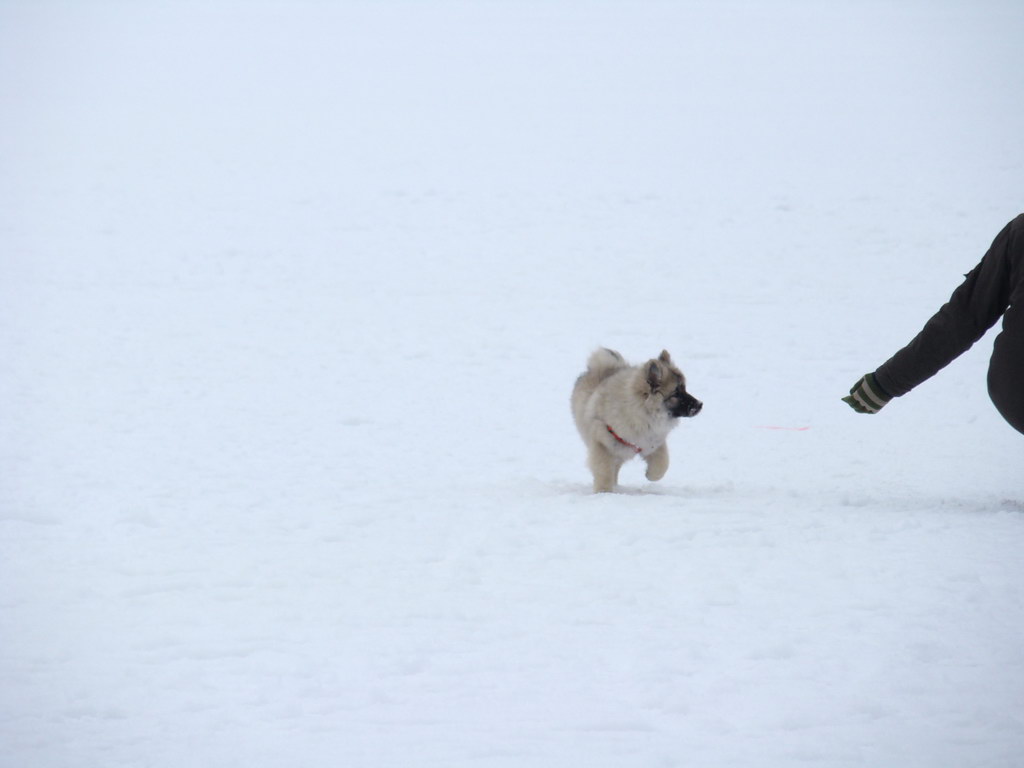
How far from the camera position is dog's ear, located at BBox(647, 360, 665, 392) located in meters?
6.96

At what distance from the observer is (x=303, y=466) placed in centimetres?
846

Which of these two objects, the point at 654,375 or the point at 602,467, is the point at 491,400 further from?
the point at 654,375

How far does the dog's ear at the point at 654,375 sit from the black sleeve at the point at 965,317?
64.2 inches

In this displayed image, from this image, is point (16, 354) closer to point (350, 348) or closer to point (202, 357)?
point (202, 357)

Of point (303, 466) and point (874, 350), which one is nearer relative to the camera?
point (303, 466)

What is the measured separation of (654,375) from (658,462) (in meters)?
0.74

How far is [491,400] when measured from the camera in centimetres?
1105

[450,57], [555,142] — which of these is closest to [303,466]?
[555,142]

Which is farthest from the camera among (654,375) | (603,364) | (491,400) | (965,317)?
(491,400)

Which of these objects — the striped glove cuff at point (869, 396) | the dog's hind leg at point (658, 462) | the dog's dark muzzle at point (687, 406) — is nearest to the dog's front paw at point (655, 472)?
the dog's hind leg at point (658, 462)

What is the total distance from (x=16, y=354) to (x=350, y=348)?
4.11 m

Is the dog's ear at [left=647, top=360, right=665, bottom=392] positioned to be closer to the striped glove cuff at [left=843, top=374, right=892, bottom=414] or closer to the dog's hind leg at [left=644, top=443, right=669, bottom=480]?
the dog's hind leg at [left=644, top=443, right=669, bottom=480]

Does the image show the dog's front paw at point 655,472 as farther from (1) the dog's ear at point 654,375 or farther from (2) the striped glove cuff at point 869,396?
(2) the striped glove cuff at point 869,396

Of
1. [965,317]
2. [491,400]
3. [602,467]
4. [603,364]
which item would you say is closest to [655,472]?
[602,467]
